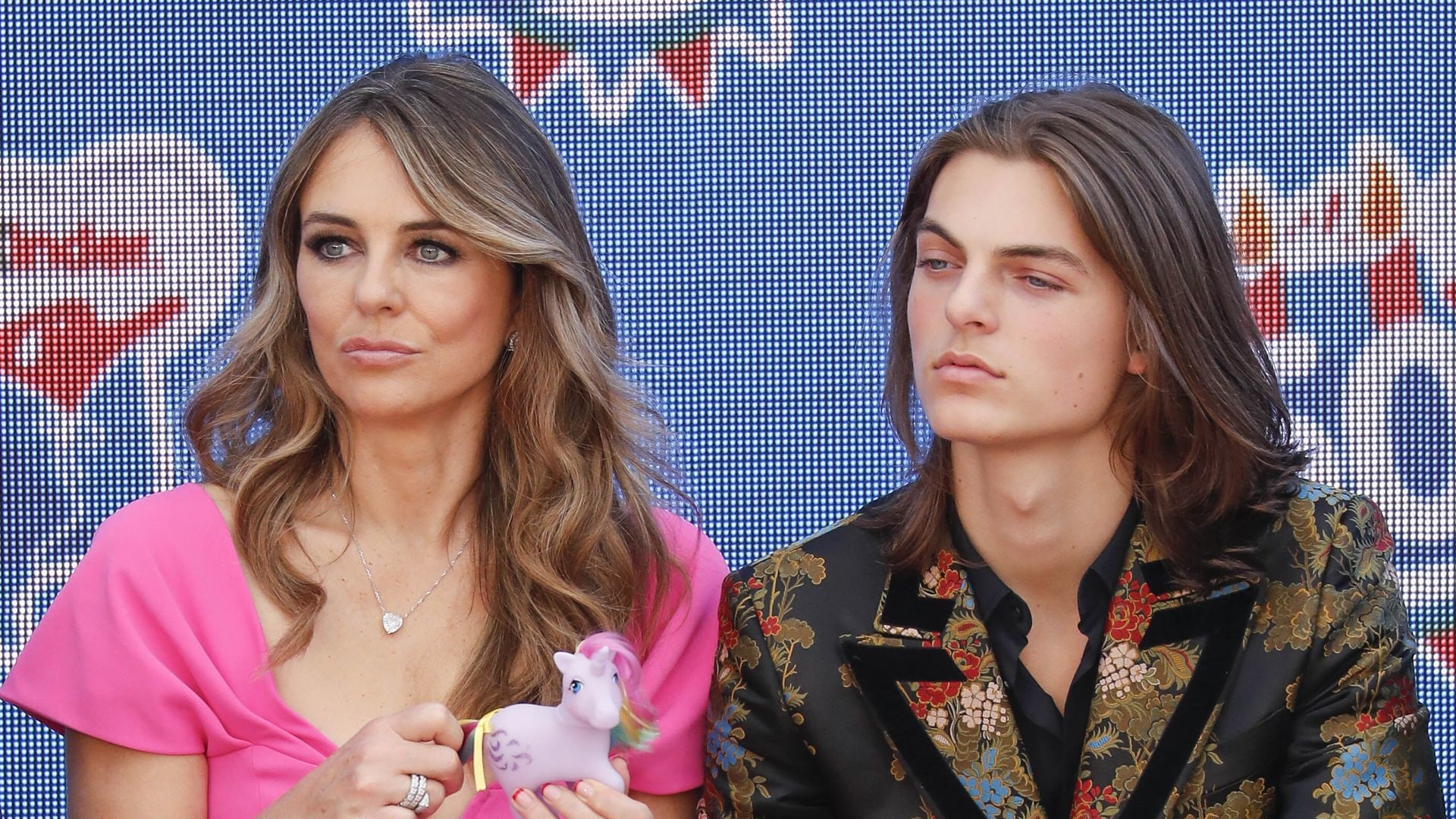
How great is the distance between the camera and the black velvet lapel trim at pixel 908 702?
2.01 metres

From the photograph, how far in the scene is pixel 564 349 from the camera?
226 cm

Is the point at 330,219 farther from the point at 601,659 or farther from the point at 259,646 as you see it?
the point at 601,659

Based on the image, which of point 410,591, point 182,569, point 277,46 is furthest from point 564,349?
point 277,46

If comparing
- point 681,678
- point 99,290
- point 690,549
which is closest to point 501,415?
point 690,549

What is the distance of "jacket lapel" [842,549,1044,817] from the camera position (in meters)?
2.01

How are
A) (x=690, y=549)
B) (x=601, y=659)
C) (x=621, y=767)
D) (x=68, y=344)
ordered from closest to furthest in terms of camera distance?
(x=601, y=659)
(x=621, y=767)
(x=690, y=549)
(x=68, y=344)

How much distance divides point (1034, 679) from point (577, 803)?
25.1 inches

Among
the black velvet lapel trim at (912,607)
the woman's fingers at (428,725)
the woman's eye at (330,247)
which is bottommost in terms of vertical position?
the woman's fingers at (428,725)

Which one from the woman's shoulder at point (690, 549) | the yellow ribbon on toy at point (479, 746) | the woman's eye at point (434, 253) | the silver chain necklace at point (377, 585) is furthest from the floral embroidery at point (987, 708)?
the woman's eye at point (434, 253)

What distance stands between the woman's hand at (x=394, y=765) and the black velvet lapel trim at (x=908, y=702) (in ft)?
1.72

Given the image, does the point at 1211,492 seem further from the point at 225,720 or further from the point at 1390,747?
the point at 225,720

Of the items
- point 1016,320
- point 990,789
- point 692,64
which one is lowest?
point 990,789

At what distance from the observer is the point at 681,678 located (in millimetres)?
2262

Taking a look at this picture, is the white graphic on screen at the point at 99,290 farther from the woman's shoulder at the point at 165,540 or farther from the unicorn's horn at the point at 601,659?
the unicorn's horn at the point at 601,659
